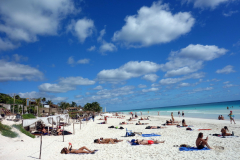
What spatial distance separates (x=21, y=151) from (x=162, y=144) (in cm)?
766

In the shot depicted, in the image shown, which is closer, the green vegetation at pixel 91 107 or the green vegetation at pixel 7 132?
the green vegetation at pixel 7 132

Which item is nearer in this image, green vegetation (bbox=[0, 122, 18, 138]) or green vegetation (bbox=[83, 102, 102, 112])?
green vegetation (bbox=[0, 122, 18, 138])

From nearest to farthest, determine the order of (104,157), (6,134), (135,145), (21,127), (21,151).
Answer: (104,157) < (21,151) < (135,145) < (6,134) < (21,127)

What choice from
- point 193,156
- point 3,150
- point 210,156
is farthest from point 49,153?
point 210,156

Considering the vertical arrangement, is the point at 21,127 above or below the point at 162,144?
above

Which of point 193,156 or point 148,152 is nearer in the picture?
point 193,156

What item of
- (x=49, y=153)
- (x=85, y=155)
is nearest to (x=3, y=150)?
(x=49, y=153)

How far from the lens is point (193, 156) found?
7.07 metres

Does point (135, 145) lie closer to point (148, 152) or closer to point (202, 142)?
point (148, 152)

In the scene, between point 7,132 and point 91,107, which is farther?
point 91,107

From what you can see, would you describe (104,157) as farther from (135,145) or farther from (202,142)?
(202,142)

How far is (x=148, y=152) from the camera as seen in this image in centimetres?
800

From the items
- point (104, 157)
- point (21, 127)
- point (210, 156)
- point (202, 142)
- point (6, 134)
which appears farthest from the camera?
point (21, 127)

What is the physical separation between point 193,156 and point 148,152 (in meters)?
2.01
